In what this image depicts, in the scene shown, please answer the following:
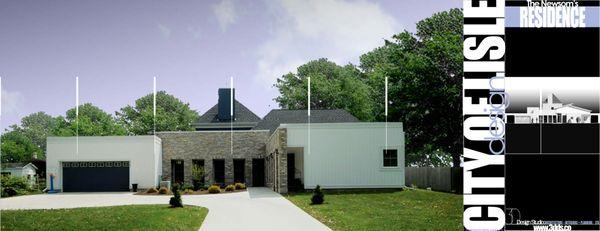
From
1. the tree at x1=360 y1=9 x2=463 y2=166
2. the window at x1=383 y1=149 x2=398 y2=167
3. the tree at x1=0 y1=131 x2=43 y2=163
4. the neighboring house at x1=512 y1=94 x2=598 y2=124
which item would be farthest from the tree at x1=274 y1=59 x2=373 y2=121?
the neighboring house at x1=512 y1=94 x2=598 y2=124

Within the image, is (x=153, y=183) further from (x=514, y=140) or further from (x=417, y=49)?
(x=514, y=140)

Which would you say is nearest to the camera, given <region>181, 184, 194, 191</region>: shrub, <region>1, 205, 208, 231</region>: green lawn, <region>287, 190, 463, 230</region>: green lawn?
<region>287, 190, 463, 230</region>: green lawn

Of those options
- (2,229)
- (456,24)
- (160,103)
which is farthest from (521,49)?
(160,103)

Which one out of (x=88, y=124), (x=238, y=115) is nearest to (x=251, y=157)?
(x=238, y=115)

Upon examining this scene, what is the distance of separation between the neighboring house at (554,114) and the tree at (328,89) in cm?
5176

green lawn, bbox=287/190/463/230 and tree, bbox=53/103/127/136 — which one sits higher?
tree, bbox=53/103/127/136

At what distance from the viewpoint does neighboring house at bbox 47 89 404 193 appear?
114 ft

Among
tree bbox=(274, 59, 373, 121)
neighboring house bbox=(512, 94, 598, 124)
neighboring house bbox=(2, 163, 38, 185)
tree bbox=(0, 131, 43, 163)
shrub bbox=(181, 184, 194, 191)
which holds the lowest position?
shrub bbox=(181, 184, 194, 191)

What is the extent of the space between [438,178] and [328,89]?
2885 centimetres

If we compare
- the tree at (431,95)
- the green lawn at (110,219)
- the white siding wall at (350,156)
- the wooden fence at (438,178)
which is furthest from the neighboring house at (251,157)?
the green lawn at (110,219)

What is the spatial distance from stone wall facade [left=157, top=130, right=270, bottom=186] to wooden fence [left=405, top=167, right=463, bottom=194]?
11.1 meters

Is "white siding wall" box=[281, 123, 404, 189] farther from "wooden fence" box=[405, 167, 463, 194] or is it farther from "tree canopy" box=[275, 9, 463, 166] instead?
"tree canopy" box=[275, 9, 463, 166]

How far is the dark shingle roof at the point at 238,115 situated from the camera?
5356 cm

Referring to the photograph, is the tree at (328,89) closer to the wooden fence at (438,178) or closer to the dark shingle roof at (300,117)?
the dark shingle roof at (300,117)
